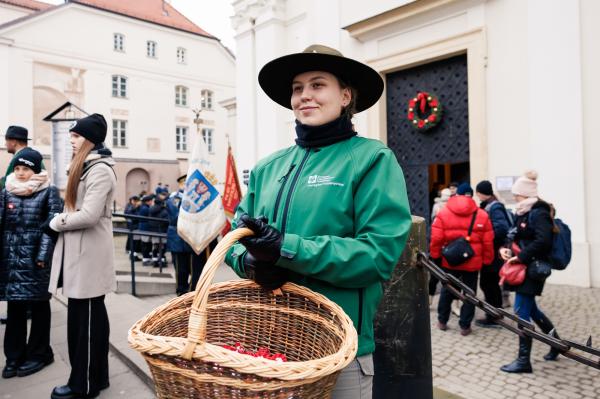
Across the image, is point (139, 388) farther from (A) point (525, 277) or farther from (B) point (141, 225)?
(B) point (141, 225)

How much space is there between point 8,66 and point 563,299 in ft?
87.7

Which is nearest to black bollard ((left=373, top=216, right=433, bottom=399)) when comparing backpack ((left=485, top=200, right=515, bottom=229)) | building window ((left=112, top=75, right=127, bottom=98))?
backpack ((left=485, top=200, right=515, bottom=229))

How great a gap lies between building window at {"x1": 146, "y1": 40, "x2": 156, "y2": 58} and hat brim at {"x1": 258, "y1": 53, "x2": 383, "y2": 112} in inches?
1191

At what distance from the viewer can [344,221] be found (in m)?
1.57

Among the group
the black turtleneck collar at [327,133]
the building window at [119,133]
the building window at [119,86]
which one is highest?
the building window at [119,86]

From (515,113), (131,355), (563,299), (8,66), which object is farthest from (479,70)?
(8,66)

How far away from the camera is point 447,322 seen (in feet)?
18.0

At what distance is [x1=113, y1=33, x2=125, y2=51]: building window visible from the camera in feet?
90.8

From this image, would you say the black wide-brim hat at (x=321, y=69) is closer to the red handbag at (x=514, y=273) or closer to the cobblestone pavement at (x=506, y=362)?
the cobblestone pavement at (x=506, y=362)

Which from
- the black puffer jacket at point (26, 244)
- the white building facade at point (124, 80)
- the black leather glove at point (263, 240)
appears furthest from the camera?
the white building facade at point (124, 80)

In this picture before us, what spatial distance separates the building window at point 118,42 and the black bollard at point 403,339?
29.6 m

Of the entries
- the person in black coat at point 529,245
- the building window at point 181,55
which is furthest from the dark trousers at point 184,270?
the building window at point 181,55

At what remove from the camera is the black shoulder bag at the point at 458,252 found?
5.07m

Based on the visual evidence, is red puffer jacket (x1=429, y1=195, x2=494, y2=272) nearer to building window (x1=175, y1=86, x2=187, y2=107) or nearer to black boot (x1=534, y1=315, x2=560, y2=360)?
black boot (x1=534, y1=315, x2=560, y2=360)
